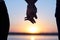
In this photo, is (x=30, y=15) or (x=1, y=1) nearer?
(x=1, y=1)

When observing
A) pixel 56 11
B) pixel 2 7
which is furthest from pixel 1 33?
pixel 56 11

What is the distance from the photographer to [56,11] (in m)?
4.55

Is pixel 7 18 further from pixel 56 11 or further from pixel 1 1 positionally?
pixel 56 11

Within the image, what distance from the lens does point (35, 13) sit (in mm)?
4633

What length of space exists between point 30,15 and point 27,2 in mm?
262

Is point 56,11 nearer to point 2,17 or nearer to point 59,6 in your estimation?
point 59,6

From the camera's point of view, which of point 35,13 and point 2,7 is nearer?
point 2,7

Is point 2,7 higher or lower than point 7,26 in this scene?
higher

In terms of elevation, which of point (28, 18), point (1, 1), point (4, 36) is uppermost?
point (1, 1)

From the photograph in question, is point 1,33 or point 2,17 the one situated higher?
point 2,17

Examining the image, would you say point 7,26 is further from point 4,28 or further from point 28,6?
point 28,6

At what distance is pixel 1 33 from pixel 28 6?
747 mm

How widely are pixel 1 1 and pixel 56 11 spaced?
109 cm

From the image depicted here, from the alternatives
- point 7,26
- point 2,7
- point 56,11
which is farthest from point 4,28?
point 56,11
